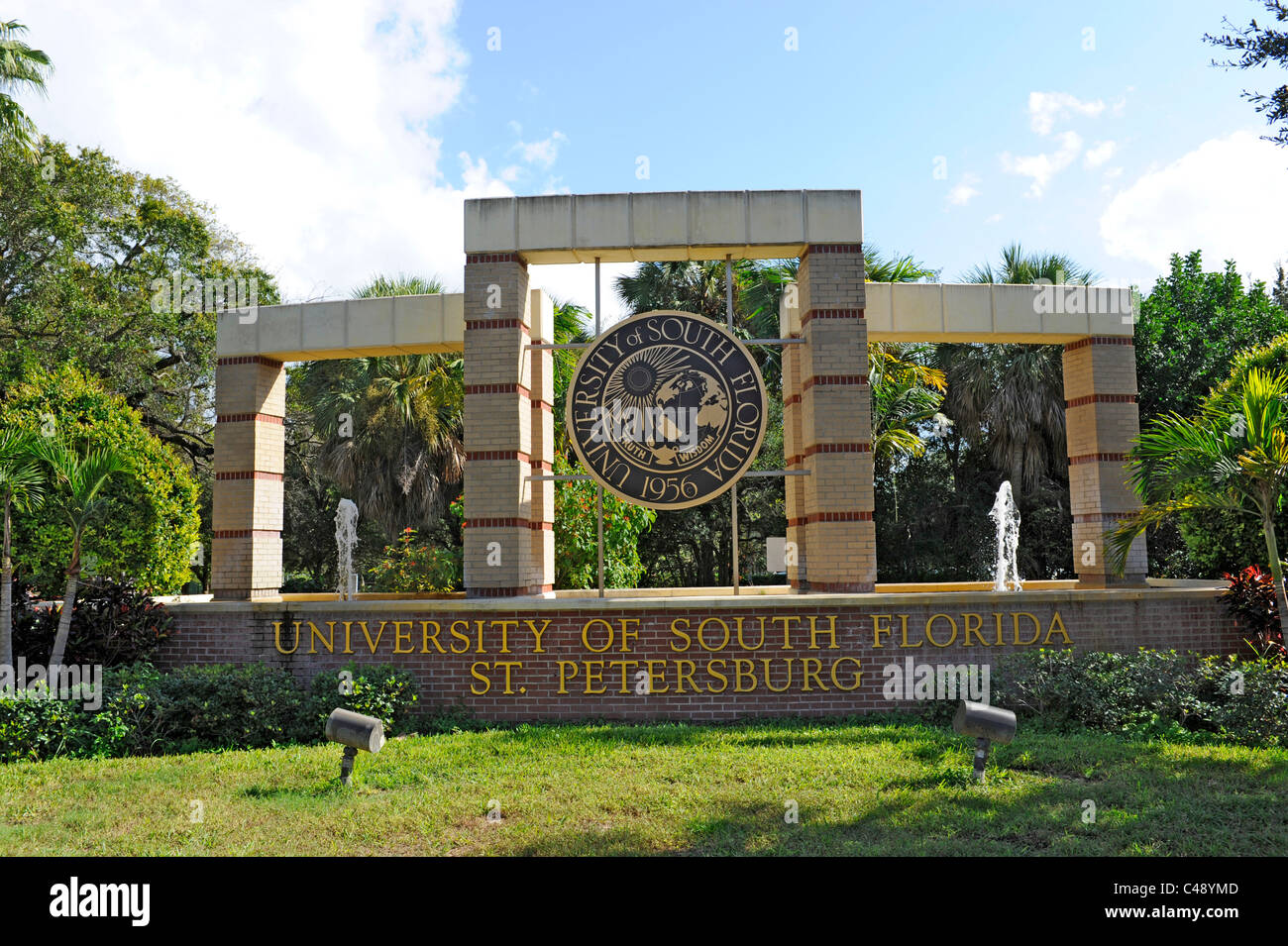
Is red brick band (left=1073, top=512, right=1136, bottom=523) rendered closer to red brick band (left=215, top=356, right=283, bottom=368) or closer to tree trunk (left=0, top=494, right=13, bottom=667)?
red brick band (left=215, top=356, right=283, bottom=368)

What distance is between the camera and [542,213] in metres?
12.3

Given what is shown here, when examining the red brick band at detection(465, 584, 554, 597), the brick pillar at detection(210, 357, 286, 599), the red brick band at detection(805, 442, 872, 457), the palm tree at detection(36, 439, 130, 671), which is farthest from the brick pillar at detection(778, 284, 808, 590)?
the palm tree at detection(36, 439, 130, 671)

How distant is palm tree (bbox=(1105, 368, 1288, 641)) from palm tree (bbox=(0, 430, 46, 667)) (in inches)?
489

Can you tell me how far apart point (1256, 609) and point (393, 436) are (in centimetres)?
1821

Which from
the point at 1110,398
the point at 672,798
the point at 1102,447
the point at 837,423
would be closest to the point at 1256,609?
the point at 1102,447

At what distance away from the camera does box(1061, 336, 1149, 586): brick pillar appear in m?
13.4

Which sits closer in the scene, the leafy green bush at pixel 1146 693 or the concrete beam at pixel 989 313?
the leafy green bush at pixel 1146 693

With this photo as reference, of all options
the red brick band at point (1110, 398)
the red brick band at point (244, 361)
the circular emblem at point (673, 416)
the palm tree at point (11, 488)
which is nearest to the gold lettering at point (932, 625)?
the circular emblem at point (673, 416)

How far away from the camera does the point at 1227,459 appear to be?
9953mm

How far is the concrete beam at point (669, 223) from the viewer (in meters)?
12.2

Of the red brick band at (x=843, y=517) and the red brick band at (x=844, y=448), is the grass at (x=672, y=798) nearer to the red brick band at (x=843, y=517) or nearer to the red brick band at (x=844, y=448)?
the red brick band at (x=843, y=517)

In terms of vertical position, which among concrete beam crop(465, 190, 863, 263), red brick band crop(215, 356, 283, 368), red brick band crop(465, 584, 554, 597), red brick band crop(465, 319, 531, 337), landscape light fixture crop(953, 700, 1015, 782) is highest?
concrete beam crop(465, 190, 863, 263)

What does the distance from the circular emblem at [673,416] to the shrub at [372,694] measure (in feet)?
11.2

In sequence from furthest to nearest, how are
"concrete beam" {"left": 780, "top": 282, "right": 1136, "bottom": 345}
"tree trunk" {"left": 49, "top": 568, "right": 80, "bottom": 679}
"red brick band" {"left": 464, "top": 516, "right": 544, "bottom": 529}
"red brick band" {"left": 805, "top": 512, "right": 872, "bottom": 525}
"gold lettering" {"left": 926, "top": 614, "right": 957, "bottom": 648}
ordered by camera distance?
"concrete beam" {"left": 780, "top": 282, "right": 1136, "bottom": 345}, "red brick band" {"left": 464, "top": 516, "right": 544, "bottom": 529}, "red brick band" {"left": 805, "top": 512, "right": 872, "bottom": 525}, "gold lettering" {"left": 926, "top": 614, "right": 957, "bottom": 648}, "tree trunk" {"left": 49, "top": 568, "right": 80, "bottom": 679}
